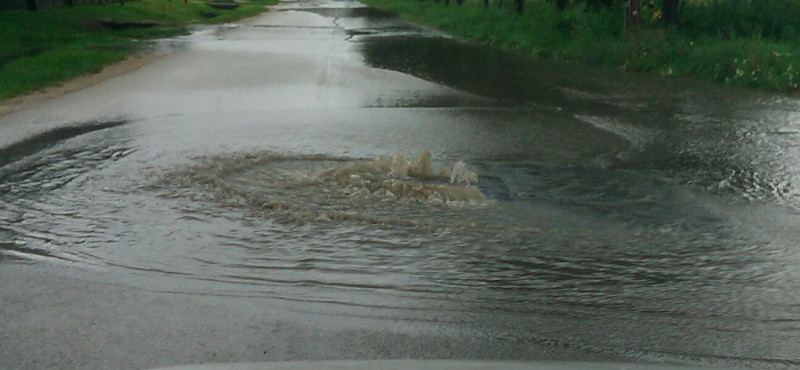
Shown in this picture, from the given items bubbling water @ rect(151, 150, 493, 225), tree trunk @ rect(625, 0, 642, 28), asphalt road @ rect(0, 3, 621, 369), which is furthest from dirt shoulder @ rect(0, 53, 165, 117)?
tree trunk @ rect(625, 0, 642, 28)

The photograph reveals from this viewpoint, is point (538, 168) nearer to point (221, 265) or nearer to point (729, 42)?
point (221, 265)

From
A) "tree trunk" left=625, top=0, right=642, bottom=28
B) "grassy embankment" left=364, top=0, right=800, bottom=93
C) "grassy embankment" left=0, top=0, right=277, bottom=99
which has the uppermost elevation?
"tree trunk" left=625, top=0, right=642, bottom=28

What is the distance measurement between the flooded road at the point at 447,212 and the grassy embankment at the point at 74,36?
3.65m

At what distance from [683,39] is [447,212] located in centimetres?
1493

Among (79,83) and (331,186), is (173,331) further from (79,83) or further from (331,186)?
(79,83)

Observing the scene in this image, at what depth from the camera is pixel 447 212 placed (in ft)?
27.1

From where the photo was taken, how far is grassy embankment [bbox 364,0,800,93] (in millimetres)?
18234

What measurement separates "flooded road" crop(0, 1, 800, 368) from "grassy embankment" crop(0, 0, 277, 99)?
3647mm

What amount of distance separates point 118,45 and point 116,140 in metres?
16.8

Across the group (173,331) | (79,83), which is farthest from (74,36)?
(173,331)

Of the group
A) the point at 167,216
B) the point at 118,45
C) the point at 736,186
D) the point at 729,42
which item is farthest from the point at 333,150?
the point at 118,45

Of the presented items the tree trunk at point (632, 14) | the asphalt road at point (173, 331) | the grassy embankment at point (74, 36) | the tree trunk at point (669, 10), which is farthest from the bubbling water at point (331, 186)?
the tree trunk at point (669, 10)

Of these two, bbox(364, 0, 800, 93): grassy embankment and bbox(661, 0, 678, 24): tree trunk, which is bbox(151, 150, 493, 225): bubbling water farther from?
bbox(661, 0, 678, 24): tree trunk

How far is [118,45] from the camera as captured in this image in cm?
2758
